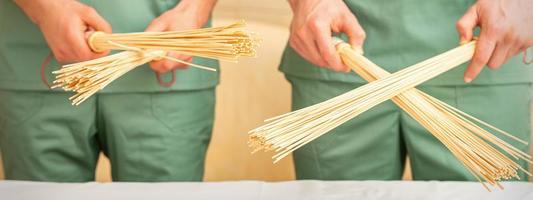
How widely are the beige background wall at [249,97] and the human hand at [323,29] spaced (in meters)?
0.53

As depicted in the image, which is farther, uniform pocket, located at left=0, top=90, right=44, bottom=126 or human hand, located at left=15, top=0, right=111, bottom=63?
uniform pocket, located at left=0, top=90, right=44, bottom=126

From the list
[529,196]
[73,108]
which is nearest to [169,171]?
[73,108]

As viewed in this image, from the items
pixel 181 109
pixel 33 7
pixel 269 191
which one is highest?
pixel 33 7

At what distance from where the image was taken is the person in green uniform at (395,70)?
3.37 ft

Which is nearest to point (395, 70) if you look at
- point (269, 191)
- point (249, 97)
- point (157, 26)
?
point (269, 191)

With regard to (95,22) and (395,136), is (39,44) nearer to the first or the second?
(95,22)

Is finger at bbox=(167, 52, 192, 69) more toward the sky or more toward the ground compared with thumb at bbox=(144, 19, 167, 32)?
more toward the ground

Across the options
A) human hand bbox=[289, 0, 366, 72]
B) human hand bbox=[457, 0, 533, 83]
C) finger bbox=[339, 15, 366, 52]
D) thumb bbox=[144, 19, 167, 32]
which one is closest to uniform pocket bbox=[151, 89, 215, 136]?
thumb bbox=[144, 19, 167, 32]

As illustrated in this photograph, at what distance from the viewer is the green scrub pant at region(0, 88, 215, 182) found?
114 centimetres

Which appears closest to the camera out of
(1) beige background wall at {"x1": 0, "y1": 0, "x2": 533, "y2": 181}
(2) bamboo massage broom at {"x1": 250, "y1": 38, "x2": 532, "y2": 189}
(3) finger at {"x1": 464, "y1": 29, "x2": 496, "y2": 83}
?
(2) bamboo massage broom at {"x1": 250, "y1": 38, "x2": 532, "y2": 189}

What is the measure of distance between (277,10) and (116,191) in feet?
2.65

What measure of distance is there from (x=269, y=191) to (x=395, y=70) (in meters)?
0.34

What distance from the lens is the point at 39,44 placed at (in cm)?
114

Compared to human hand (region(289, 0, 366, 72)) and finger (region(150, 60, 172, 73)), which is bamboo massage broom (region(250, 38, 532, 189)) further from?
finger (region(150, 60, 172, 73))
